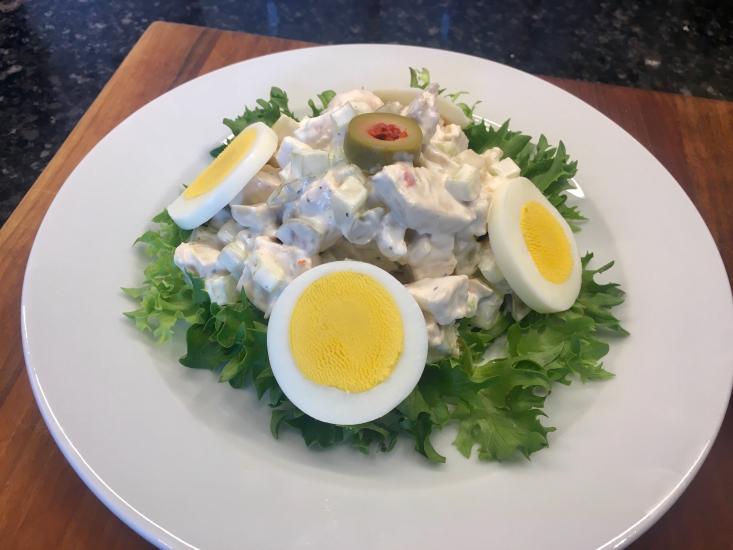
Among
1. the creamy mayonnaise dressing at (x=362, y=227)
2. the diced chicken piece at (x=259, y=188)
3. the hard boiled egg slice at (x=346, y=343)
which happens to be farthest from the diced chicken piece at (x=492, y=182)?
the diced chicken piece at (x=259, y=188)

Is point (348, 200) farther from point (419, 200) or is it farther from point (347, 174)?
point (419, 200)

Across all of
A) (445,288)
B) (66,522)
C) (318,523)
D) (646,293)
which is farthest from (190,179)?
(646,293)

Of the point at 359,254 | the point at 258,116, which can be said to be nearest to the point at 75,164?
the point at 258,116

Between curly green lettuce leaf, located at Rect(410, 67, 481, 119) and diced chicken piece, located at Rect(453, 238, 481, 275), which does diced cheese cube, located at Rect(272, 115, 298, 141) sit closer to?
curly green lettuce leaf, located at Rect(410, 67, 481, 119)

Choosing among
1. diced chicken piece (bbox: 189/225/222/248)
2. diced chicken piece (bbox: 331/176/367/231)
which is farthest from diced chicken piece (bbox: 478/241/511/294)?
diced chicken piece (bbox: 189/225/222/248)

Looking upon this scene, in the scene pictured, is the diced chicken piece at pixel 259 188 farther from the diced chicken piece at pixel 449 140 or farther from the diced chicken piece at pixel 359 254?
the diced chicken piece at pixel 449 140

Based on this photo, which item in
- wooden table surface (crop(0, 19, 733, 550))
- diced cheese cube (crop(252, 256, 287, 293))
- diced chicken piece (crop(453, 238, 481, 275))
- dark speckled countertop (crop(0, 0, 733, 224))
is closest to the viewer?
wooden table surface (crop(0, 19, 733, 550))
